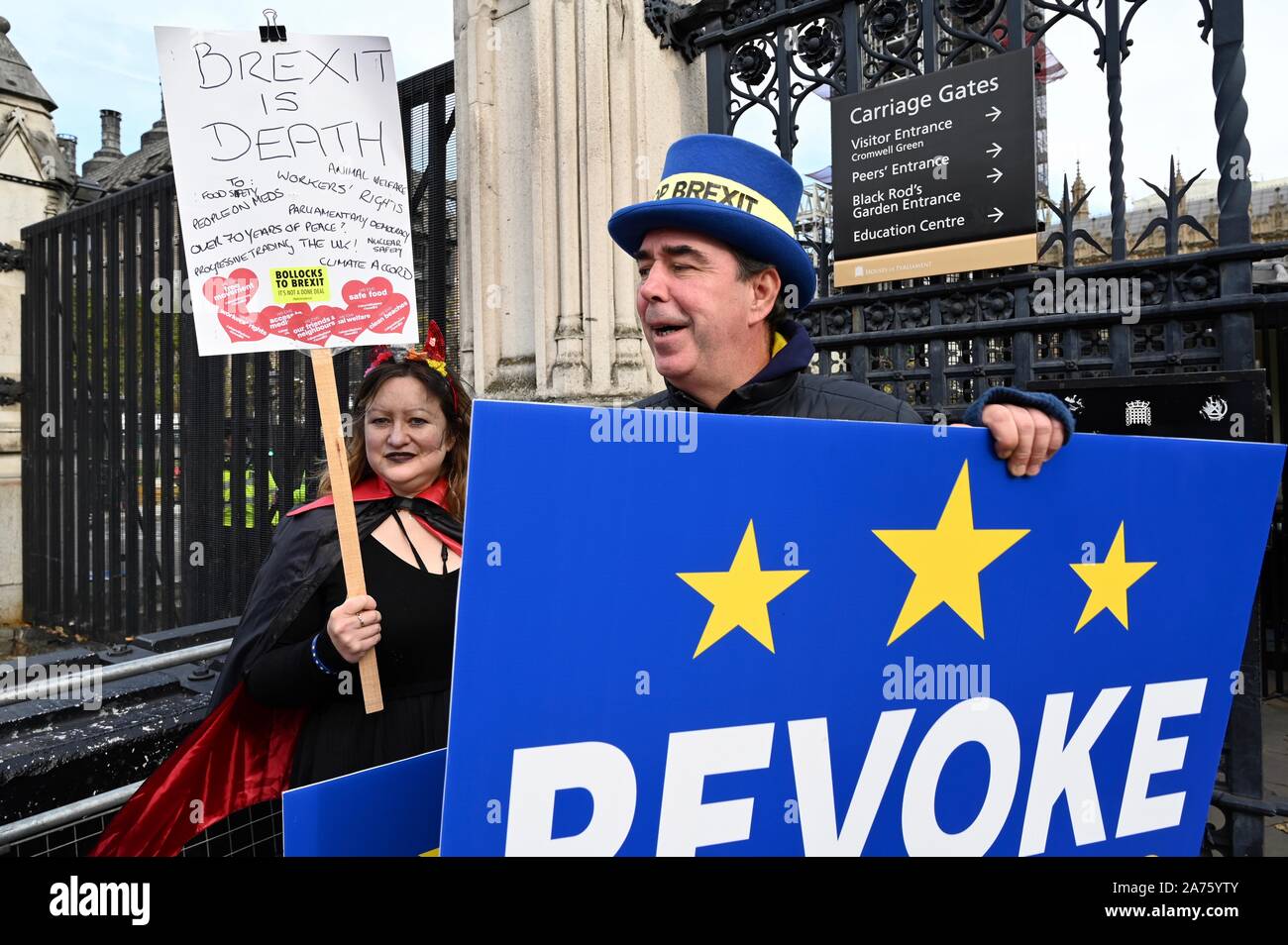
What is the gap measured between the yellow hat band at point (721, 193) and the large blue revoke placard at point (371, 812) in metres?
1.21

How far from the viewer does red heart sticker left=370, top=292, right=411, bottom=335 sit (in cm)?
203

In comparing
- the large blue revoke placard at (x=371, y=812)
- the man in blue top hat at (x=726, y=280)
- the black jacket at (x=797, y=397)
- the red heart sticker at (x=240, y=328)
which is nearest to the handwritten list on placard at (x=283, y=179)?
the red heart sticker at (x=240, y=328)

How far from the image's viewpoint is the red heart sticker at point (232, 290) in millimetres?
1879

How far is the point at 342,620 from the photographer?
73.2 inches

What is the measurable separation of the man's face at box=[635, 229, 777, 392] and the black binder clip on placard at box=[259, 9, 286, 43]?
90cm

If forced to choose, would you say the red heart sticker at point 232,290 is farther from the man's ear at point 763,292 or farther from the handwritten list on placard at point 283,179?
the man's ear at point 763,292

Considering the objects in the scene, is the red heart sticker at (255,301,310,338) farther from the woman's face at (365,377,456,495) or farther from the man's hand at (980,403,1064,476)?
the man's hand at (980,403,1064,476)

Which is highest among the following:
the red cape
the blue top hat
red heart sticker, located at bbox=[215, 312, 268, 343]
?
the blue top hat

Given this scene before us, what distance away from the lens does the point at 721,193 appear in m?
1.82

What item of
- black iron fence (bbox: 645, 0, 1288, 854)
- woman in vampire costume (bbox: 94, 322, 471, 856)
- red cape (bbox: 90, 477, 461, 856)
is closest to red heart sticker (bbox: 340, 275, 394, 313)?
woman in vampire costume (bbox: 94, 322, 471, 856)

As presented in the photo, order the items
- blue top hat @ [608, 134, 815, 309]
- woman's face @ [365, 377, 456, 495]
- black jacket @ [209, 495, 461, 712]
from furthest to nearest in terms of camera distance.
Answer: woman's face @ [365, 377, 456, 495] → black jacket @ [209, 495, 461, 712] → blue top hat @ [608, 134, 815, 309]

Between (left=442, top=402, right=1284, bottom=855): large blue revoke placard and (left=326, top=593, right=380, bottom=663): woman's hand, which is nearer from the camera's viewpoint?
(left=442, top=402, right=1284, bottom=855): large blue revoke placard

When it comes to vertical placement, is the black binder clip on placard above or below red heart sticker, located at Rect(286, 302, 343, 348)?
above

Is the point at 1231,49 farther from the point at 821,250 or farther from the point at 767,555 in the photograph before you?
the point at 767,555
